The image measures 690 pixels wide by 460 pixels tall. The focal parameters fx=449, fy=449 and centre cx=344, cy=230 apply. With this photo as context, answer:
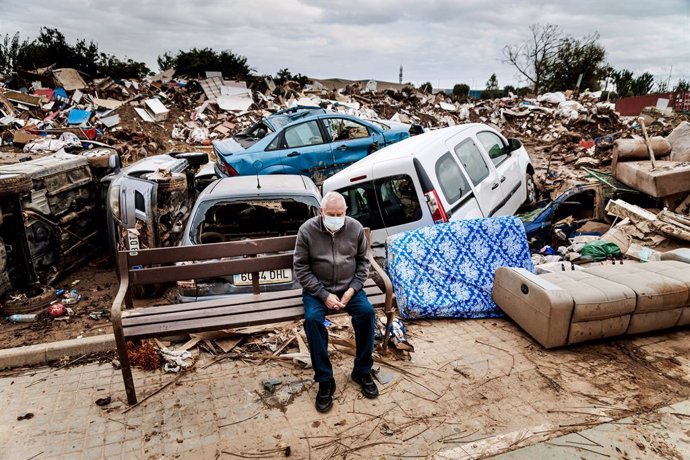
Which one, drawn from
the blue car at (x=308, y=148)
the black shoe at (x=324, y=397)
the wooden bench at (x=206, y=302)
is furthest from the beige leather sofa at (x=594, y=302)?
the blue car at (x=308, y=148)

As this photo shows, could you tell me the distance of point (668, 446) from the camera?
2930 millimetres

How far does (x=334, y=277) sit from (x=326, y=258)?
0.17 metres

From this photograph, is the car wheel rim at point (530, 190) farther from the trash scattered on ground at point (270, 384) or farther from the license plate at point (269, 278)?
the trash scattered on ground at point (270, 384)

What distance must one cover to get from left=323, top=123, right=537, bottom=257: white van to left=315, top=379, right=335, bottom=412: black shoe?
8.89 ft

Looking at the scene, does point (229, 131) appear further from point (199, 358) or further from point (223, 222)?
point (199, 358)

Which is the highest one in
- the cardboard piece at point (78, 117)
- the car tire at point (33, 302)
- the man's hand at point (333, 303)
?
the cardboard piece at point (78, 117)

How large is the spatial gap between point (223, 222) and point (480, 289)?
3181 mm

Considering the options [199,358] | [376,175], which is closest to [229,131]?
[376,175]

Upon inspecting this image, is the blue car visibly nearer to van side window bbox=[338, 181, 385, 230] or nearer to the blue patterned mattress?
van side window bbox=[338, 181, 385, 230]

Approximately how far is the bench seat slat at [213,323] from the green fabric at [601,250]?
4165 millimetres

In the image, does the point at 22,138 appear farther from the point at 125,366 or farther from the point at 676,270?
the point at 676,270

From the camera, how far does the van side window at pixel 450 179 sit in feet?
18.8

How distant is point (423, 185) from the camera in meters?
5.57

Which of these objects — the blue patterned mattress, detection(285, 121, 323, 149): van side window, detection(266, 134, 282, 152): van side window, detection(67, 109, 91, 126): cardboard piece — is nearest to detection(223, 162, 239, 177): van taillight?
detection(266, 134, 282, 152): van side window
